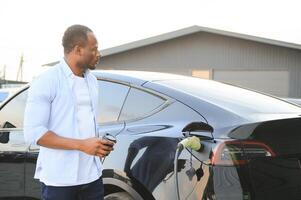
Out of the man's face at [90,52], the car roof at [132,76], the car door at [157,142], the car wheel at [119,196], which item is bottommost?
the car wheel at [119,196]

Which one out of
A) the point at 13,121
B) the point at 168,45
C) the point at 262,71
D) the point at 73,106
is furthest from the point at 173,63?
the point at 73,106

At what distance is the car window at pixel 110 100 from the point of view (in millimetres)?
4004

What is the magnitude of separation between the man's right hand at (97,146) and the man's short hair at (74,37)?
0.52 meters

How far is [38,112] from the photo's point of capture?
2764 mm

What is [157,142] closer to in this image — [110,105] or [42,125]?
[110,105]

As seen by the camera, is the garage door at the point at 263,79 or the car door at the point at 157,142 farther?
the garage door at the point at 263,79

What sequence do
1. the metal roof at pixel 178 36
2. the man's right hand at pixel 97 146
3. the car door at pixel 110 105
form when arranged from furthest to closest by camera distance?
the metal roof at pixel 178 36
the car door at pixel 110 105
the man's right hand at pixel 97 146

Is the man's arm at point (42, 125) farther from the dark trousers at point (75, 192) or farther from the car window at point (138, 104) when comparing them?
the car window at point (138, 104)

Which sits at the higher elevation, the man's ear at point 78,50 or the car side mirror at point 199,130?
the man's ear at point 78,50

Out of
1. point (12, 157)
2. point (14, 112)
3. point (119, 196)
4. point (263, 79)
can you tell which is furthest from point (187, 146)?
point (263, 79)

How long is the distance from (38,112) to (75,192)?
19.7 inches

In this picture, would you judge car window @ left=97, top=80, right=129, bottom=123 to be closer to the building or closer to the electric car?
the electric car

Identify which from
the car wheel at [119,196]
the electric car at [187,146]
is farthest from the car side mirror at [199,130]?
the car wheel at [119,196]

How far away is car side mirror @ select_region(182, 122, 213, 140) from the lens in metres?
3.19
